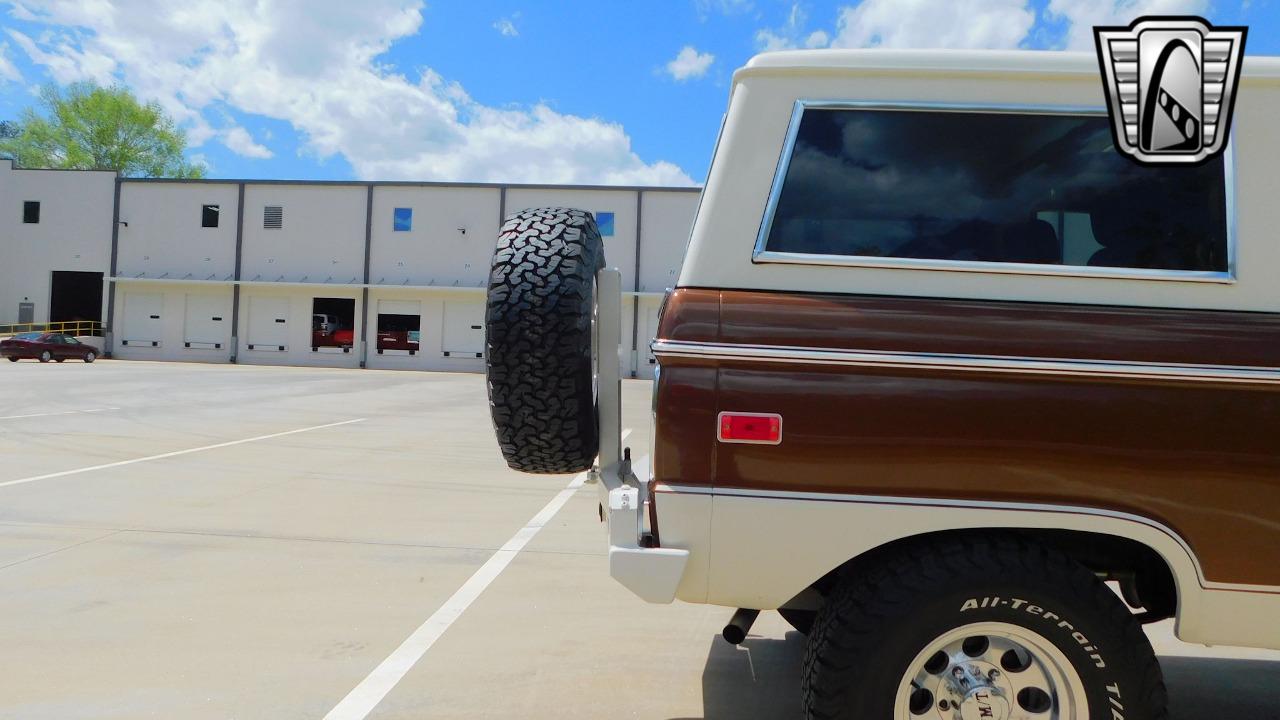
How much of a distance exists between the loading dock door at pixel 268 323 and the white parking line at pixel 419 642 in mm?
38340

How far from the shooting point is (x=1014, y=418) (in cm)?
235

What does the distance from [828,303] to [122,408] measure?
1649cm

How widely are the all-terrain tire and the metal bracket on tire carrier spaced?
21.3 inches

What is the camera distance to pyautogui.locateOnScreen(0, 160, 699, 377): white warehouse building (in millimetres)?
39750

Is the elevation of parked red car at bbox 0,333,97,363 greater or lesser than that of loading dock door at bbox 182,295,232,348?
lesser

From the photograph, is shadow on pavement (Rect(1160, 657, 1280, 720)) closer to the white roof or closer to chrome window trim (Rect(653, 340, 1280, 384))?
chrome window trim (Rect(653, 340, 1280, 384))

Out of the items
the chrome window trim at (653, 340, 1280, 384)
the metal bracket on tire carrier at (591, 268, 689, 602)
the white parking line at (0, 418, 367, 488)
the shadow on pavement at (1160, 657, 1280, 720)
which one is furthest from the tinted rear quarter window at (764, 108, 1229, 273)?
the white parking line at (0, 418, 367, 488)

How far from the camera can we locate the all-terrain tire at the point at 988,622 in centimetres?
237

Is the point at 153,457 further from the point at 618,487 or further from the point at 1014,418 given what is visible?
the point at 1014,418

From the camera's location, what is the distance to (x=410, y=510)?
7.35 m

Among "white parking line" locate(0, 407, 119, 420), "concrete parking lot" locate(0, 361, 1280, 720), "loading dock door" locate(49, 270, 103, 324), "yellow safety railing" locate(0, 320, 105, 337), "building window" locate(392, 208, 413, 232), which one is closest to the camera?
"concrete parking lot" locate(0, 361, 1280, 720)

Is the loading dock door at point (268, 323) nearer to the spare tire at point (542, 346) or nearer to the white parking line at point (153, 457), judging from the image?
the white parking line at point (153, 457)

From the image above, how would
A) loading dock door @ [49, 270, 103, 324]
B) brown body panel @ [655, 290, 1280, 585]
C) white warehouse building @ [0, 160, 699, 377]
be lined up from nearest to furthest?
brown body panel @ [655, 290, 1280, 585] < white warehouse building @ [0, 160, 699, 377] < loading dock door @ [49, 270, 103, 324]

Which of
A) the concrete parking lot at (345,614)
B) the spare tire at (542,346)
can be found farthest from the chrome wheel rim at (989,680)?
the spare tire at (542,346)
